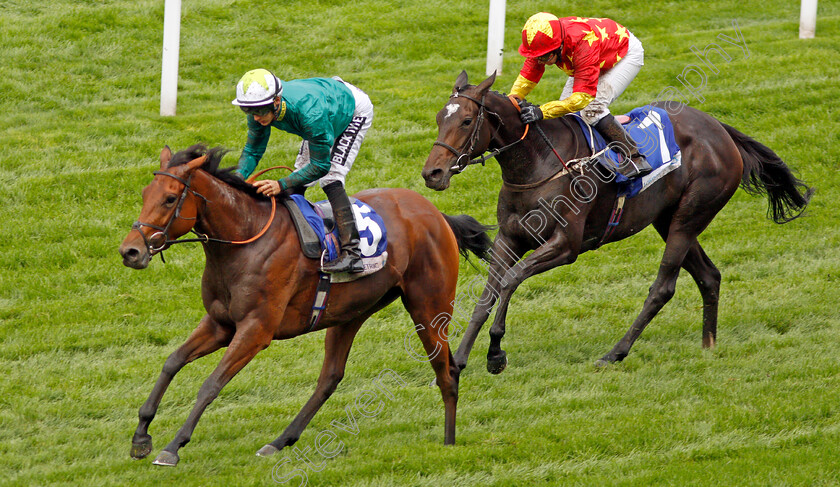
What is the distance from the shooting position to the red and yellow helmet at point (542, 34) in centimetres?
676

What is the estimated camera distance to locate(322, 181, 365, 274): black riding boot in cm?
568

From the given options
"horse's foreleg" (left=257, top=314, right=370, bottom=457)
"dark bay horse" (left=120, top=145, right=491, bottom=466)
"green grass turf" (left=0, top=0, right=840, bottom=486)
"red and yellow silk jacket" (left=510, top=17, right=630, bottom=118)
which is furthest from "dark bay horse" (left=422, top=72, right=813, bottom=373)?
"horse's foreleg" (left=257, top=314, right=370, bottom=457)

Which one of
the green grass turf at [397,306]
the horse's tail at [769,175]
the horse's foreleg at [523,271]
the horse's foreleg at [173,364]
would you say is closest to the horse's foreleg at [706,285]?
the green grass turf at [397,306]

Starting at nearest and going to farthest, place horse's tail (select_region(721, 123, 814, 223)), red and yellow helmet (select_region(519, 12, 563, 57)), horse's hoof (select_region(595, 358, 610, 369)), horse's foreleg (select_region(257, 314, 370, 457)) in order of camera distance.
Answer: horse's foreleg (select_region(257, 314, 370, 457))
red and yellow helmet (select_region(519, 12, 563, 57))
horse's hoof (select_region(595, 358, 610, 369))
horse's tail (select_region(721, 123, 814, 223))

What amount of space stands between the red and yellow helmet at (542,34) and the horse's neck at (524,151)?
440mm

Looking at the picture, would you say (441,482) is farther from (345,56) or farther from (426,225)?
(345,56)

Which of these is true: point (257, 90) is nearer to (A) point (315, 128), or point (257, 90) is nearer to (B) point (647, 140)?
(A) point (315, 128)

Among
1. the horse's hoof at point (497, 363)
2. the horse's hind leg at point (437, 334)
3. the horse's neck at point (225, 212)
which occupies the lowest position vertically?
the horse's hoof at point (497, 363)

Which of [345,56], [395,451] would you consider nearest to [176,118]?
[345,56]

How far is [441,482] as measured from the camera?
5430 mm

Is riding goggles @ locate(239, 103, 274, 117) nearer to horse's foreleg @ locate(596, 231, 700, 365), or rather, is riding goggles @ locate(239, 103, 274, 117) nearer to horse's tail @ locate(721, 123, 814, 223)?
horse's foreleg @ locate(596, 231, 700, 365)

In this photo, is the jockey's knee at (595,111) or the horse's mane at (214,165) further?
the jockey's knee at (595,111)

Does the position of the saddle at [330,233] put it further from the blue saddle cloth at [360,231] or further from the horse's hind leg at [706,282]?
the horse's hind leg at [706,282]

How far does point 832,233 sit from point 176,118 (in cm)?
798
